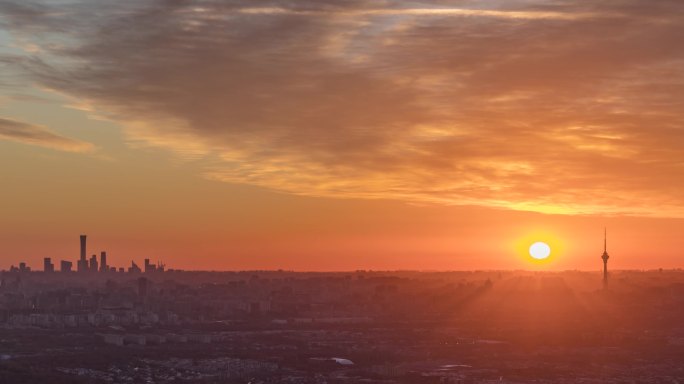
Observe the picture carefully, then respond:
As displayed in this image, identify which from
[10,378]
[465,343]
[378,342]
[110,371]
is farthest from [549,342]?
[10,378]

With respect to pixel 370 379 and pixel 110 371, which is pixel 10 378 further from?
pixel 370 379

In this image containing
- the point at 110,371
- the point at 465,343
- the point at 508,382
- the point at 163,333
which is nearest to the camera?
the point at 508,382

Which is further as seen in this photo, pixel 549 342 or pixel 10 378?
pixel 549 342

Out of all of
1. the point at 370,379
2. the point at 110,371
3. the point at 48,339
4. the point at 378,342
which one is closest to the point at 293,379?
the point at 370,379

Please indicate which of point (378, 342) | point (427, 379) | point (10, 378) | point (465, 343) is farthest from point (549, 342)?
point (10, 378)

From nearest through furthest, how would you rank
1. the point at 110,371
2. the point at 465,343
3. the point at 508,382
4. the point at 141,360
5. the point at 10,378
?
the point at 10,378 → the point at 508,382 → the point at 110,371 → the point at 141,360 → the point at 465,343

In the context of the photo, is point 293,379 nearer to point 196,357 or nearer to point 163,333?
point 196,357

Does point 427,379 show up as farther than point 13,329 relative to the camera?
No

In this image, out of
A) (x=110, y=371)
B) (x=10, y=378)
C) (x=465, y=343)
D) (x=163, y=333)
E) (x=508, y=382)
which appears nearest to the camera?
(x=10, y=378)

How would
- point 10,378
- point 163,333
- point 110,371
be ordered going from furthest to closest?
point 163,333 → point 110,371 → point 10,378
